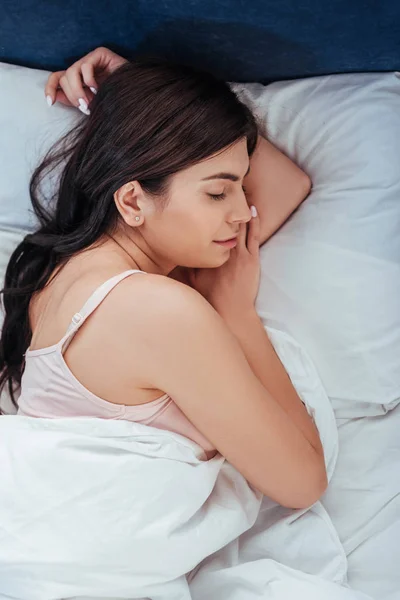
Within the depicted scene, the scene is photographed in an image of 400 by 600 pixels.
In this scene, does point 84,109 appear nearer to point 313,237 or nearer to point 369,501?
point 313,237

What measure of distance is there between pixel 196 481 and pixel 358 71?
801mm

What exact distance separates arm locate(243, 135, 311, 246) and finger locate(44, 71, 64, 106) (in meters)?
0.41

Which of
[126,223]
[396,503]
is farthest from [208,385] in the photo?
[396,503]

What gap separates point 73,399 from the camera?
3.70 ft

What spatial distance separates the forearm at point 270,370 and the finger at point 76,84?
1.64ft

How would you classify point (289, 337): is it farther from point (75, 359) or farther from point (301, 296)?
point (75, 359)

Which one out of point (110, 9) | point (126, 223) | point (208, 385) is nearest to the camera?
point (208, 385)

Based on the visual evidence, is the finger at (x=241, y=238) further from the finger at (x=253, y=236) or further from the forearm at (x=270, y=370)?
→ the forearm at (x=270, y=370)

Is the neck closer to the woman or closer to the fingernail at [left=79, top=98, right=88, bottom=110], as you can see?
the woman

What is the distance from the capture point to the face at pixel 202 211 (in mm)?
1112

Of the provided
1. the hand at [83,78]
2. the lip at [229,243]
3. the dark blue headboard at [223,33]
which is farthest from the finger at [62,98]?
the lip at [229,243]

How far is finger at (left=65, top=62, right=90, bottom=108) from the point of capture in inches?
54.2

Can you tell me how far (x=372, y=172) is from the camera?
1.32 m

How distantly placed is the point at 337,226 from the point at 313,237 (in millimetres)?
46
